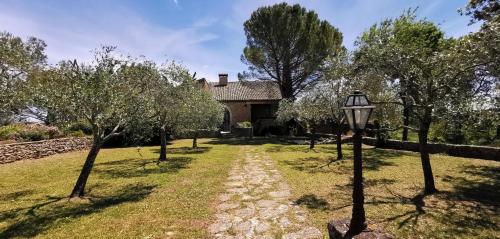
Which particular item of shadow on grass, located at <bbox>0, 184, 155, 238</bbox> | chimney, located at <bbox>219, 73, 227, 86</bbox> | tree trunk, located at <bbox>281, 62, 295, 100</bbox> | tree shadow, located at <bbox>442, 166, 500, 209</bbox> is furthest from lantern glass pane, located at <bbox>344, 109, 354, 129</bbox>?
chimney, located at <bbox>219, 73, 227, 86</bbox>

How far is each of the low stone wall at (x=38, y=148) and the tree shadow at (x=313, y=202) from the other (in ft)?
46.9

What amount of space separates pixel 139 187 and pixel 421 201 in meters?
7.51

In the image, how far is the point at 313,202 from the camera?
698 centimetres

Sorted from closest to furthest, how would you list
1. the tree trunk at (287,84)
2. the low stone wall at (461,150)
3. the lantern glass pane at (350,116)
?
the lantern glass pane at (350,116) < the low stone wall at (461,150) < the tree trunk at (287,84)

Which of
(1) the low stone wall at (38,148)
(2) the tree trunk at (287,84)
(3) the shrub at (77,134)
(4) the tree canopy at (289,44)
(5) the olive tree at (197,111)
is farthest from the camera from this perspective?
(2) the tree trunk at (287,84)

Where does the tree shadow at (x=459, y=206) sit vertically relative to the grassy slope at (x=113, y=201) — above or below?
above

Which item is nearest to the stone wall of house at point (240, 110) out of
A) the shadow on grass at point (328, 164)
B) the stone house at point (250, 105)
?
the stone house at point (250, 105)

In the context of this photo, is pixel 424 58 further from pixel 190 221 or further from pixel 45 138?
pixel 45 138

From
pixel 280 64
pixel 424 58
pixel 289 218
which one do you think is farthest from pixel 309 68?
pixel 289 218

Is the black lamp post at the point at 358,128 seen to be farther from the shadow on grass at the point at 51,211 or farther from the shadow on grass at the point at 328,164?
the shadow on grass at the point at 328,164

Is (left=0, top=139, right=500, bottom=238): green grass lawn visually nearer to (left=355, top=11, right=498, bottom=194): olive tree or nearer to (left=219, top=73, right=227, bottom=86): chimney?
(left=355, top=11, right=498, bottom=194): olive tree

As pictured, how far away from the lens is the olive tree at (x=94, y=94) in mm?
7148

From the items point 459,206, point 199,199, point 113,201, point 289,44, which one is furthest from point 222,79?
point 459,206

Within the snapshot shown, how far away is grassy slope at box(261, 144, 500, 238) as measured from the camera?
5352 mm
